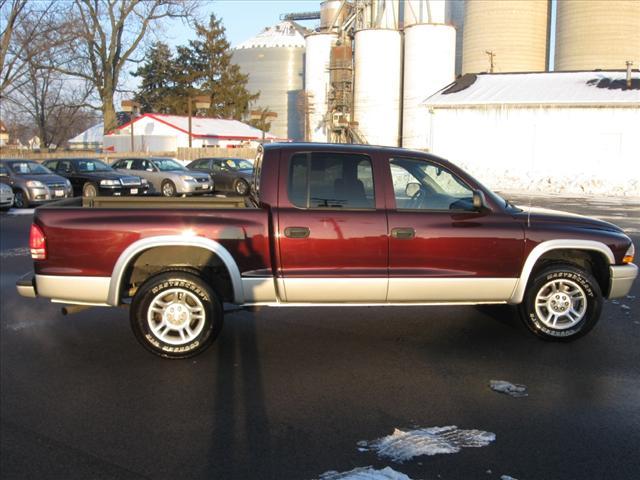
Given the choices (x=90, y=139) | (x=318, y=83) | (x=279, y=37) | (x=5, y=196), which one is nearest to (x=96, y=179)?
(x=5, y=196)

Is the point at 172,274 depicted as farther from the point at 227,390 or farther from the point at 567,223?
the point at 567,223

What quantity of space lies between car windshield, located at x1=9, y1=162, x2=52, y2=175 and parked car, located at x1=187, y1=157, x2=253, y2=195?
23.8 ft

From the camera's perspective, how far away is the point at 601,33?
40.6 m

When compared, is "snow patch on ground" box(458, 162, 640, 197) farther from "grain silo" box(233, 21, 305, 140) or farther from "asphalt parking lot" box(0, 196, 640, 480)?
"grain silo" box(233, 21, 305, 140)

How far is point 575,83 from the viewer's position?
29359mm

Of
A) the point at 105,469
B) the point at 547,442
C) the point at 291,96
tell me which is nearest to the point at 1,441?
the point at 105,469

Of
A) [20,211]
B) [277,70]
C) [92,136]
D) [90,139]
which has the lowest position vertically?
[20,211]

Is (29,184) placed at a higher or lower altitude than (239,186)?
higher

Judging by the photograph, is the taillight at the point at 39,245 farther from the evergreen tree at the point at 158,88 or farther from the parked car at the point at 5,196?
the evergreen tree at the point at 158,88

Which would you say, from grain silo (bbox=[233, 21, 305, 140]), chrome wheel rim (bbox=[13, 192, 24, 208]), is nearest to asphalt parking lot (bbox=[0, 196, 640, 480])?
chrome wheel rim (bbox=[13, 192, 24, 208])

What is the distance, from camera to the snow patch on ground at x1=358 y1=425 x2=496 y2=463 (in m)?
3.78

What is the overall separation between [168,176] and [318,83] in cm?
3085

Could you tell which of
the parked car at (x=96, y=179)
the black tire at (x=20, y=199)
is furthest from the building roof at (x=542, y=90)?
the black tire at (x=20, y=199)

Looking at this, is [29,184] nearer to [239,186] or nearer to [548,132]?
[239,186]
